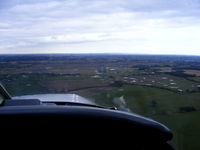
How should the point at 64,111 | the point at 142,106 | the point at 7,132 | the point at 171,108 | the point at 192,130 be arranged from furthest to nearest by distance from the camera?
the point at 171,108 < the point at 142,106 < the point at 192,130 < the point at 64,111 < the point at 7,132

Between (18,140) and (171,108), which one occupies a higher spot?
(18,140)

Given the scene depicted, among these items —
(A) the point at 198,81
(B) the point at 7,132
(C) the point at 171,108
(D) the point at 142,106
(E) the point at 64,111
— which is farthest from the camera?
(A) the point at 198,81

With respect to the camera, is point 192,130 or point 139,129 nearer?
point 139,129

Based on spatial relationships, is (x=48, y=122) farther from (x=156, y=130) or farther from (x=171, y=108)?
(x=171, y=108)

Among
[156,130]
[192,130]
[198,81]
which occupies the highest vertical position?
[156,130]

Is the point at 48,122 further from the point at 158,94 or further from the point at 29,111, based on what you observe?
the point at 158,94

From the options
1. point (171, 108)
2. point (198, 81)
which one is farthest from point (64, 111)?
point (198, 81)

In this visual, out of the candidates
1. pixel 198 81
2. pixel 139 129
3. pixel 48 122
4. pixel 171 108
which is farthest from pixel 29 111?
pixel 198 81
